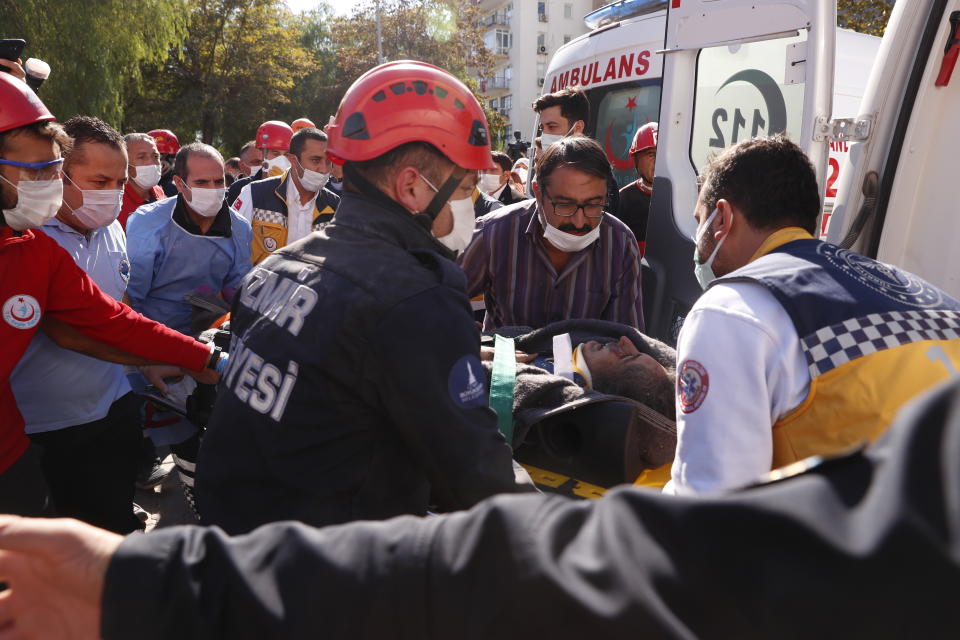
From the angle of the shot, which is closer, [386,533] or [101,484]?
[386,533]

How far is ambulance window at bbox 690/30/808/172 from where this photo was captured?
124 inches

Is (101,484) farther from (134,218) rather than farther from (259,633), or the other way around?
(259,633)

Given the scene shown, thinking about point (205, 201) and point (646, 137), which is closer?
point (205, 201)

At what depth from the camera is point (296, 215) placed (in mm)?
5422

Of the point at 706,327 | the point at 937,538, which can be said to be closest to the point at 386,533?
the point at 937,538

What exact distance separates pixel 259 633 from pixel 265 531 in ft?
0.41

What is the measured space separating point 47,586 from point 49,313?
178cm

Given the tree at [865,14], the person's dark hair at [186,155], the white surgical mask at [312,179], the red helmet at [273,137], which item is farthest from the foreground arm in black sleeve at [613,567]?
the tree at [865,14]

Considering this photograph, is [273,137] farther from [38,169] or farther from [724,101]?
[38,169]

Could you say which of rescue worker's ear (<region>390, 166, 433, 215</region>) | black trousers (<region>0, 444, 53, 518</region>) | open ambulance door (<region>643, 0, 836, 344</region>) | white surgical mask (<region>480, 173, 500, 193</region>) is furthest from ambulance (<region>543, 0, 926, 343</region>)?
white surgical mask (<region>480, 173, 500, 193</region>)

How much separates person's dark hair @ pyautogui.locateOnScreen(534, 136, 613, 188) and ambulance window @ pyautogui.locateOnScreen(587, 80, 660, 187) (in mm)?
2557

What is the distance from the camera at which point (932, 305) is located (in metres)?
1.67

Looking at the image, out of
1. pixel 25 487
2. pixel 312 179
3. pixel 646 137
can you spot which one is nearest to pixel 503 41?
pixel 312 179

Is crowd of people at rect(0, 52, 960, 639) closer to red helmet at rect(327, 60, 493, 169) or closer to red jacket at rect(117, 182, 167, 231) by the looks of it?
red helmet at rect(327, 60, 493, 169)
